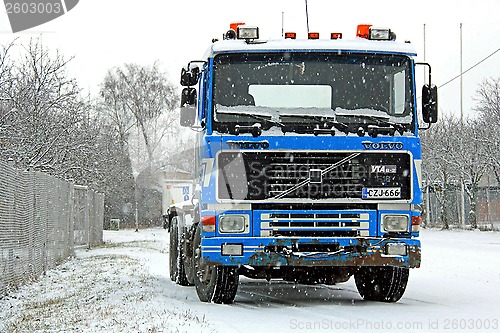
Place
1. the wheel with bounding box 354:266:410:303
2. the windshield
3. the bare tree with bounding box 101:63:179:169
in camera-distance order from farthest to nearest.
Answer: the bare tree with bounding box 101:63:179:169 < the wheel with bounding box 354:266:410:303 < the windshield

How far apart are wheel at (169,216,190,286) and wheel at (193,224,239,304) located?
8.72 ft

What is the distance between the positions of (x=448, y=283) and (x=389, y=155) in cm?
484

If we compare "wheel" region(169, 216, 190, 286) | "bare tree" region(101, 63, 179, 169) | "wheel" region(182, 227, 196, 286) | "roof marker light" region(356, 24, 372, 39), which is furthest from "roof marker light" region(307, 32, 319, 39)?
"bare tree" region(101, 63, 179, 169)

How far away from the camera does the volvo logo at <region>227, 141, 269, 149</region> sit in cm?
1010

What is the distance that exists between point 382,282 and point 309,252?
1.94 metres

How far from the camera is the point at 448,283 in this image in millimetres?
14328

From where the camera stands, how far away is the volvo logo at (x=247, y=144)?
398 inches

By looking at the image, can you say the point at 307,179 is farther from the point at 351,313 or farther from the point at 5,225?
the point at 5,225

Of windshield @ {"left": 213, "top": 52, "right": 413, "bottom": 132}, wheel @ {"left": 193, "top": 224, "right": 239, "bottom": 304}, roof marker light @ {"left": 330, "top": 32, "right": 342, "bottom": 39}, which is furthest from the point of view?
roof marker light @ {"left": 330, "top": 32, "right": 342, "bottom": 39}

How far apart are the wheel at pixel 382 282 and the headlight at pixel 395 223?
100 cm

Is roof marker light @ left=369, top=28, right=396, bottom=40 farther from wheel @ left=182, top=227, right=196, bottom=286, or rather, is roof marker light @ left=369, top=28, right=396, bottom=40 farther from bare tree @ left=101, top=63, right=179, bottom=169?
bare tree @ left=101, top=63, right=179, bottom=169

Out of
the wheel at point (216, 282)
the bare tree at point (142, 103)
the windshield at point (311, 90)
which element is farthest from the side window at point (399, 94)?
the bare tree at point (142, 103)

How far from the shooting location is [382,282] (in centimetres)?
1166

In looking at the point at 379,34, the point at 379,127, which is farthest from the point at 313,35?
the point at 379,127
